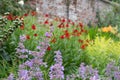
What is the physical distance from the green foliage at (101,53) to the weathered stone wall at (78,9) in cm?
603

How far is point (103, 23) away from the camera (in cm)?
1335

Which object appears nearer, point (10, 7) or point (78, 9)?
point (10, 7)

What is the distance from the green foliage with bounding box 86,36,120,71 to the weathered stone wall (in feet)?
19.8

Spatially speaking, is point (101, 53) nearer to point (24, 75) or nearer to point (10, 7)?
point (24, 75)

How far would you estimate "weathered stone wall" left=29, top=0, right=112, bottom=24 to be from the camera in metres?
12.1

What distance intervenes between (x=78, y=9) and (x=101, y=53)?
714cm

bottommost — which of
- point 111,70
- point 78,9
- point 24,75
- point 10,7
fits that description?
point 78,9

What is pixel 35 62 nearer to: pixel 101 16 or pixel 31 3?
pixel 31 3

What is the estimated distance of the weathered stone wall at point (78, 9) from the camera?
39.7 feet

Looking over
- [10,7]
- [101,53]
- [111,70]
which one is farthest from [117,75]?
[10,7]

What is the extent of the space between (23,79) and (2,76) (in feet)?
5.84

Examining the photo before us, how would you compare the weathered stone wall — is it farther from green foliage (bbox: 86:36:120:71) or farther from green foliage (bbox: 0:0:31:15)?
green foliage (bbox: 86:36:120:71)

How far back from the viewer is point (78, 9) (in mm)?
12742

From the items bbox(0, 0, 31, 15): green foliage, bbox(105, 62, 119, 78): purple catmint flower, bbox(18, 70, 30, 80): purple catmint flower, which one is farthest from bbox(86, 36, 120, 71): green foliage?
bbox(0, 0, 31, 15): green foliage
